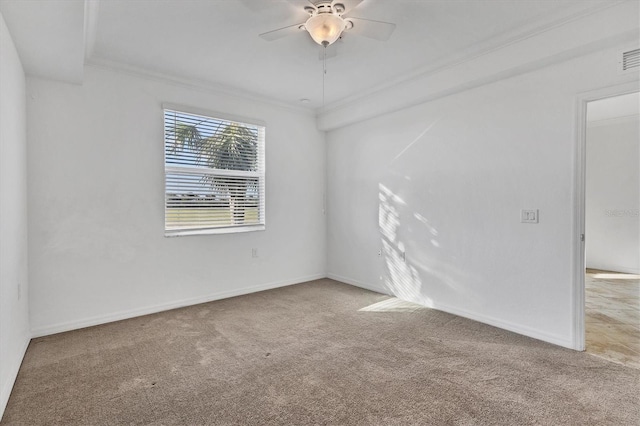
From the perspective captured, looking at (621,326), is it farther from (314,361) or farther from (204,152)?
(204,152)

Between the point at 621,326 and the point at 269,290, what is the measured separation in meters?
3.78

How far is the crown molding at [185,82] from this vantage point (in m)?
3.21

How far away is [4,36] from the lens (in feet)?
6.86

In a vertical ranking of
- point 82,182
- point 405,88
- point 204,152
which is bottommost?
point 82,182

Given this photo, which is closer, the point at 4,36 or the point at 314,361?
the point at 4,36

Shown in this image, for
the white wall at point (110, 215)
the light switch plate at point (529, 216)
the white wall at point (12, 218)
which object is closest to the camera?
the white wall at point (12, 218)

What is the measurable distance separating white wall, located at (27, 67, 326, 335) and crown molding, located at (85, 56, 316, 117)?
4 centimetres

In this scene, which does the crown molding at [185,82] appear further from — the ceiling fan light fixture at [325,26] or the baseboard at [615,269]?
the baseboard at [615,269]

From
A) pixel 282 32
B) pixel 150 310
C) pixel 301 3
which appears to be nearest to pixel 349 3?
pixel 301 3

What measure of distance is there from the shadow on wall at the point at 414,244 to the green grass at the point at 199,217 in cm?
184

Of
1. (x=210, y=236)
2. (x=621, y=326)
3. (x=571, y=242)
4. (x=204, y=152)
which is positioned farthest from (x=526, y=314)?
(x=204, y=152)

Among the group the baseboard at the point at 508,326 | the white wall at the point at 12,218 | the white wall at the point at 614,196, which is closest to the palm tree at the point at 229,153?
the white wall at the point at 12,218

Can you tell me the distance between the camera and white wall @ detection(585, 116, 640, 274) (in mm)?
5391

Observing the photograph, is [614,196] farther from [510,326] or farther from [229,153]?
[229,153]
